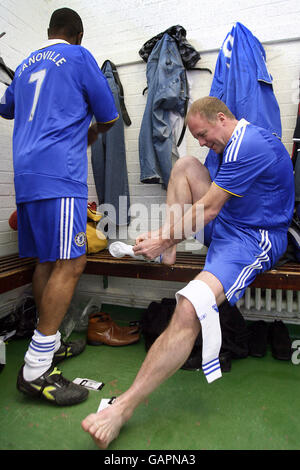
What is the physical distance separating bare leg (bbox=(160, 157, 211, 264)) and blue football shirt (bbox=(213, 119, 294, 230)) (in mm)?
216

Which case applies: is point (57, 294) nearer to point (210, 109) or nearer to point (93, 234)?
point (93, 234)

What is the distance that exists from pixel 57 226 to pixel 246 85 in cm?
146

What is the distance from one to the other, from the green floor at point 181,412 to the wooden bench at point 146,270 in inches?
18.3

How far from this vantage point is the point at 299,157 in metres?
1.87

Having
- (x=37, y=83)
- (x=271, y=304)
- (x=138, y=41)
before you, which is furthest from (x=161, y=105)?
(x=271, y=304)

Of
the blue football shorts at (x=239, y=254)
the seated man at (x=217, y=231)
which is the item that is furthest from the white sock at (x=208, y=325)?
the blue football shorts at (x=239, y=254)

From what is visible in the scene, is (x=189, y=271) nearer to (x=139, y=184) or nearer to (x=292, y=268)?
(x=292, y=268)

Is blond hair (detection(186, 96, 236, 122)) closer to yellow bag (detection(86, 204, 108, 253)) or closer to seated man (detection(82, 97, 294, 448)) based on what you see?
seated man (detection(82, 97, 294, 448))

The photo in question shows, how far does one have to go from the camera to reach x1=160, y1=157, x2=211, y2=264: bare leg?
1661mm

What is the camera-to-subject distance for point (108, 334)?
1.93m

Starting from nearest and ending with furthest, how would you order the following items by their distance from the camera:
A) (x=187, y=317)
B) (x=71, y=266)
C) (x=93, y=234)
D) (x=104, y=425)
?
(x=104, y=425) → (x=187, y=317) → (x=71, y=266) → (x=93, y=234)

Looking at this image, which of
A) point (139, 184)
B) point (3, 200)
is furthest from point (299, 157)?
point (3, 200)

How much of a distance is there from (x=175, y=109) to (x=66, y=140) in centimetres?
114
